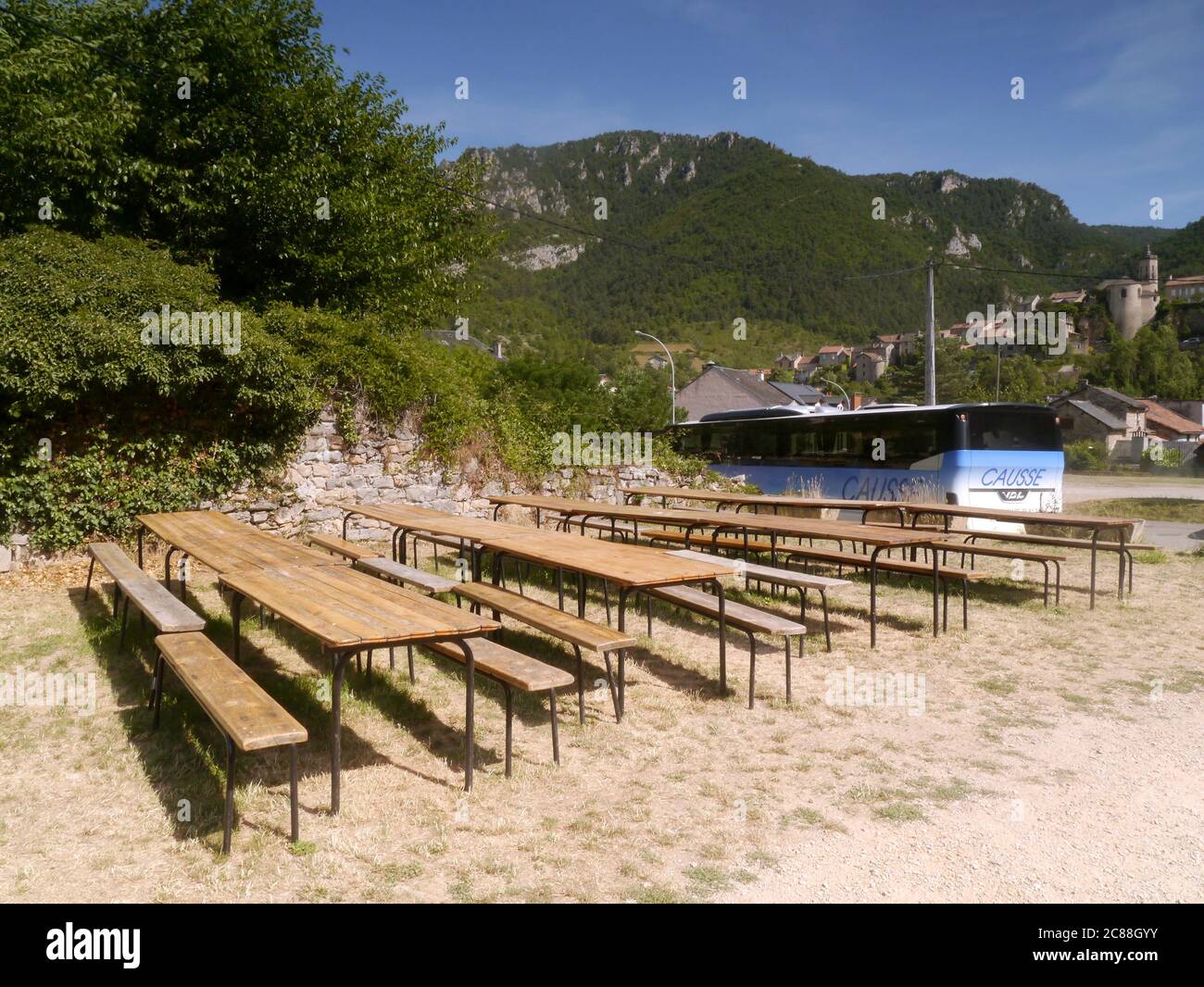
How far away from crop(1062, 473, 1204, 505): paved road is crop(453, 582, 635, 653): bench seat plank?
64.2ft

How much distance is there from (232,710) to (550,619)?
2055 mm

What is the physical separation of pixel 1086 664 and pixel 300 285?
1176 centimetres

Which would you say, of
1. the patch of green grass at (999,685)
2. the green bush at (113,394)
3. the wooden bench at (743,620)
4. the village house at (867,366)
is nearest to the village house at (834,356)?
the village house at (867,366)

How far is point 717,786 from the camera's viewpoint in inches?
158

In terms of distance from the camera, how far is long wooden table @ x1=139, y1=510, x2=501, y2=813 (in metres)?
3.60

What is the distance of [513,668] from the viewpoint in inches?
165

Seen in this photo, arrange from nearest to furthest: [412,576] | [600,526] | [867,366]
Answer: [412,576]
[600,526]
[867,366]

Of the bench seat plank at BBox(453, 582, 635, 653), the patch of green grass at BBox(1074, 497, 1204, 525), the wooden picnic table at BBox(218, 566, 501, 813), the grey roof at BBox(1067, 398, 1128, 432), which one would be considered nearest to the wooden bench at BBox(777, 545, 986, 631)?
the bench seat plank at BBox(453, 582, 635, 653)

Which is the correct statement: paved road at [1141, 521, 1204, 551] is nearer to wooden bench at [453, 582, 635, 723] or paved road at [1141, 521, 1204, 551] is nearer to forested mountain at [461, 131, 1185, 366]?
wooden bench at [453, 582, 635, 723]

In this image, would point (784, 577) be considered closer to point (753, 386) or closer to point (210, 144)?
point (210, 144)
